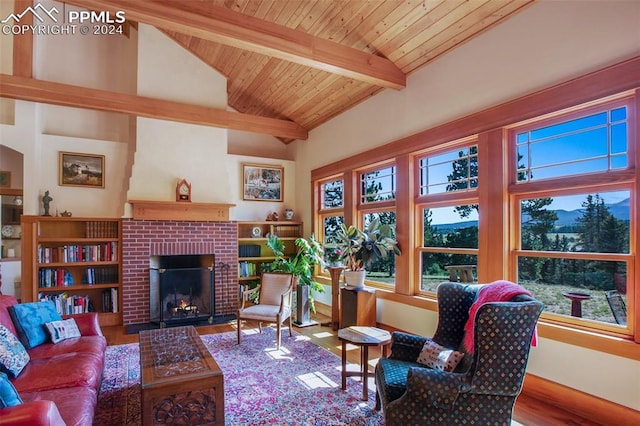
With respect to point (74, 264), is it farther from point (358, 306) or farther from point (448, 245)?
point (448, 245)

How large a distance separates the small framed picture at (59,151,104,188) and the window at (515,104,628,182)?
5.74 meters

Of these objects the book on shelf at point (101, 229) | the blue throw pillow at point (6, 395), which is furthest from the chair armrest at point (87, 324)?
the book on shelf at point (101, 229)

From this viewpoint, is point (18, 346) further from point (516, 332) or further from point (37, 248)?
point (516, 332)

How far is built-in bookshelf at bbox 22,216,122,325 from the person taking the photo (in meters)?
4.67

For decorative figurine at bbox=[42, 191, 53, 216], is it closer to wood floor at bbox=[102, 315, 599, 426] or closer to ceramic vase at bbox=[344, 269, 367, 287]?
wood floor at bbox=[102, 315, 599, 426]

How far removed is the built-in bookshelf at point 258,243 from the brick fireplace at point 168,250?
0.35 m

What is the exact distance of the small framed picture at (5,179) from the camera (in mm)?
5570

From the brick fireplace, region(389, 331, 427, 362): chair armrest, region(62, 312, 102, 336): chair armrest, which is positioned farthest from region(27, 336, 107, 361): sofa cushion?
region(389, 331, 427, 362): chair armrest

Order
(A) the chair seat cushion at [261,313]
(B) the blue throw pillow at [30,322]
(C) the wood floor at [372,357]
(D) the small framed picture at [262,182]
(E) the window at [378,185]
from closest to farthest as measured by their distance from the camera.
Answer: (C) the wood floor at [372,357]
(B) the blue throw pillow at [30,322]
(A) the chair seat cushion at [261,313]
(E) the window at [378,185]
(D) the small framed picture at [262,182]

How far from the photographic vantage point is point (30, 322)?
279 cm

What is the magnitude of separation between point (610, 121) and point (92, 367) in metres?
4.29

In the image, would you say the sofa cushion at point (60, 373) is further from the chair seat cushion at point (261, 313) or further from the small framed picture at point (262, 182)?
the small framed picture at point (262, 182)

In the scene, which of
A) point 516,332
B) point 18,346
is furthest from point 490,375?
point 18,346

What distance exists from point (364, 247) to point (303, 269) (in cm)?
143
